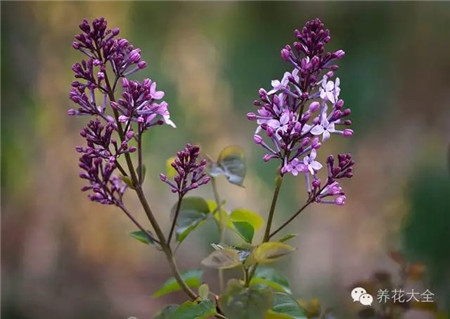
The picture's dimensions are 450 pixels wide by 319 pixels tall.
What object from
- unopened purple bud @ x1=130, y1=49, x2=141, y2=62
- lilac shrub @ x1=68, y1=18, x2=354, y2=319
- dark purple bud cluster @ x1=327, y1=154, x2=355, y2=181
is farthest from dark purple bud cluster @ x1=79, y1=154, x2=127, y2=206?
dark purple bud cluster @ x1=327, y1=154, x2=355, y2=181

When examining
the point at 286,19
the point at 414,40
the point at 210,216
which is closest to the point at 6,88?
the point at 286,19

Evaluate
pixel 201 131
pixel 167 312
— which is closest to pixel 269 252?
pixel 167 312

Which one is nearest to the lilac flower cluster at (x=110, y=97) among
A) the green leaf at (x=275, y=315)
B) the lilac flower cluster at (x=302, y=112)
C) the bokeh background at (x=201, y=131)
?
the lilac flower cluster at (x=302, y=112)

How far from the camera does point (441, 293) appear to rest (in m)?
1.09

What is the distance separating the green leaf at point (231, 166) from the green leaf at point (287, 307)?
0.46 feet

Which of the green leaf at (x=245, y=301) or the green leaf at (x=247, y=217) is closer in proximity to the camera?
the green leaf at (x=245, y=301)

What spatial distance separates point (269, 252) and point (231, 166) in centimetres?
17

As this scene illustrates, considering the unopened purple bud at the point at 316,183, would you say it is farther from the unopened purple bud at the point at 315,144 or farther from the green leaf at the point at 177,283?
the green leaf at the point at 177,283

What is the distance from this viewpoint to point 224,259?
536 millimetres

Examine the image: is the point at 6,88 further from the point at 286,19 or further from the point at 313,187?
the point at 313,187

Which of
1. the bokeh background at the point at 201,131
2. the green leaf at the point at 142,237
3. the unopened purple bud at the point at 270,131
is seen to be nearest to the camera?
the unopened purple bud at the point at 270,131

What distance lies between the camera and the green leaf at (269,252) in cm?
52

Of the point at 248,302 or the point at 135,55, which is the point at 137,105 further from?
the point at 248,302

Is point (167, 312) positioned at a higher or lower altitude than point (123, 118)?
lower
